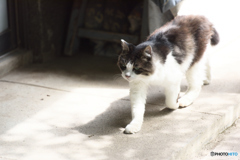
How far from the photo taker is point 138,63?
150 inches

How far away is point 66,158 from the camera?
11.4 feet

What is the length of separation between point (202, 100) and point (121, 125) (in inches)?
45.9

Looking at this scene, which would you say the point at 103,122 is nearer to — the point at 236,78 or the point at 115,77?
the point at 115,77

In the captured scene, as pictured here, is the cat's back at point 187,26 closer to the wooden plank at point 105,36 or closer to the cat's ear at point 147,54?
the cat's ear at point 147,54

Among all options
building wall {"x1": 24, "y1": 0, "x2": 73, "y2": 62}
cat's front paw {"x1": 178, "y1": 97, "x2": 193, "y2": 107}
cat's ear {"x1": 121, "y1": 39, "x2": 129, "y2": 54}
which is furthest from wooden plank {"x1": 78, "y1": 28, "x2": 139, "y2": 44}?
cat's ear {"x1": 121, "y1": 39, "x2": 129, "y2": 54}

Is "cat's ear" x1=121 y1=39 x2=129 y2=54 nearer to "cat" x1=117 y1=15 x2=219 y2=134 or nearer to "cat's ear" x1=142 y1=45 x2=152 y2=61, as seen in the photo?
"cat" x1=117 y1=15 x2=219 y2=134

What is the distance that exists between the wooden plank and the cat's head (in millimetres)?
2560

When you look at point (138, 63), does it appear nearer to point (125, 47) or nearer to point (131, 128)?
point (125, 47)

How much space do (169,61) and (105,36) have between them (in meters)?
2.66

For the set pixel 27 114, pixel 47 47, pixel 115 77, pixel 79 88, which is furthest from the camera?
pixel 47 47

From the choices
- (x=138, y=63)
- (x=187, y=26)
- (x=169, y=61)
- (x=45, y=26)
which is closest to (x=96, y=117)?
(x=138, y=63)

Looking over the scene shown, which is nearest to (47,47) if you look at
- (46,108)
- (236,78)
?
(46,108)

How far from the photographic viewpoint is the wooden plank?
6.43 m

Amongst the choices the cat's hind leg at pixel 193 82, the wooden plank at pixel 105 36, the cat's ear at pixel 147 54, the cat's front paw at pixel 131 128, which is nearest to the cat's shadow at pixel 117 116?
the cat's front paw at pixel 131 128
